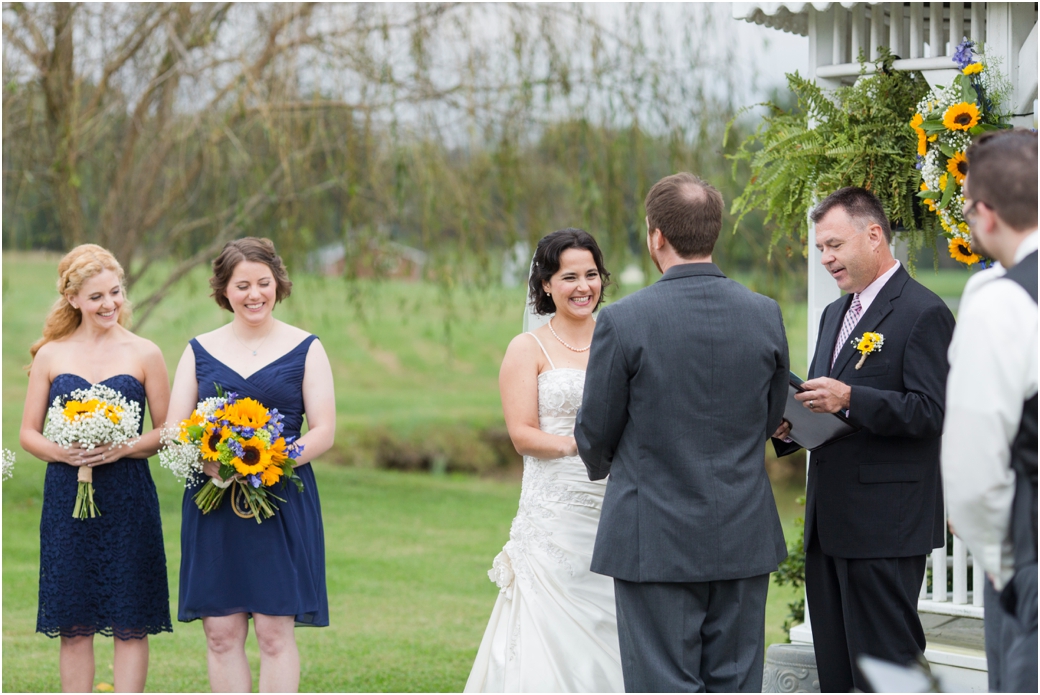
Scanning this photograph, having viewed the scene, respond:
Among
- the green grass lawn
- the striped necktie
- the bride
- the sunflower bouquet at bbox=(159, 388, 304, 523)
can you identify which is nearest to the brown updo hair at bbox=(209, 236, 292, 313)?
the sunflower bouquet at bbox=(159, 388, 304, 523)

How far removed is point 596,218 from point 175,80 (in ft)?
11.7

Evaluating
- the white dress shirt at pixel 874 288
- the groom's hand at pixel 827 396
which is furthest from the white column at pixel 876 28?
the groom's hand at pixel 827 396

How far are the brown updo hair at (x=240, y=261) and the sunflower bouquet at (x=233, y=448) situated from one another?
45cm

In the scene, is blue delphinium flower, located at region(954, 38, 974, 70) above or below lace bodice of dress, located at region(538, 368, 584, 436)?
above

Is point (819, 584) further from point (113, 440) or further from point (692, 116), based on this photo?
point (692, 116)

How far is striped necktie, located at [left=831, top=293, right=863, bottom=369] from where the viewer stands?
3.93 metres

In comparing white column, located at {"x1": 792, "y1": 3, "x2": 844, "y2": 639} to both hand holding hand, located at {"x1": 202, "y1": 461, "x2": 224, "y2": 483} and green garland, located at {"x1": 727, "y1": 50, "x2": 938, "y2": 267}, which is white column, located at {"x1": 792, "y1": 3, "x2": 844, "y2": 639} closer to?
green garland, located at {"x1": 727, "y1": 50, "x2": 938, "y2": 267}

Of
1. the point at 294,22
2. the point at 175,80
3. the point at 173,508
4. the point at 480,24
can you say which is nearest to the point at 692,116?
the point at 480,24

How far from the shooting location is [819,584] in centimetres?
393

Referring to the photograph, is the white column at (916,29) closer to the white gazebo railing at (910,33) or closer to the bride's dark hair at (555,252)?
the white gazebo railing at (910,33)

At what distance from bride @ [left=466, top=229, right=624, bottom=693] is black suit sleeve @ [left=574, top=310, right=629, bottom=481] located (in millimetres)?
629

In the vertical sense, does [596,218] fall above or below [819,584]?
above

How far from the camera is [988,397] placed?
249 cm

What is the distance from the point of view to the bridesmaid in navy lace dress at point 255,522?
13.2 feet
